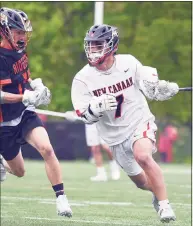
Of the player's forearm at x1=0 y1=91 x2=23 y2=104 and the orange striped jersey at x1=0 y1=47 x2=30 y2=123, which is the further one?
the orange striped jersey at x1=0 y1=47 x2=30 y2=123

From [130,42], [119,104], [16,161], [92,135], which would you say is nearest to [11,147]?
[16,161]

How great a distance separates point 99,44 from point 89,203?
2.70 metres

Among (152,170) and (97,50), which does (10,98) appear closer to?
(97,50)

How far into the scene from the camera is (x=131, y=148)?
7.65 metres

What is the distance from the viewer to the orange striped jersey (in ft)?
24.1

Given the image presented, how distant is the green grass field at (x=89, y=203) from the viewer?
313 inches

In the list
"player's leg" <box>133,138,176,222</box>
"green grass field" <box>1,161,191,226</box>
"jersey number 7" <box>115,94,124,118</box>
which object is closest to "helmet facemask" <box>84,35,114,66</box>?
"jersey number 7" <box>115,94,124,118</box>

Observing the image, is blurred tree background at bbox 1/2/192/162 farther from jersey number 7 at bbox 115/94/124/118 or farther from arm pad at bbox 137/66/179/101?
arm pad at bbox 137/66/179/101

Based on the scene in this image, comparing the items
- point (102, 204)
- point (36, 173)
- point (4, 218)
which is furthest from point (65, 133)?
point (4, 218)

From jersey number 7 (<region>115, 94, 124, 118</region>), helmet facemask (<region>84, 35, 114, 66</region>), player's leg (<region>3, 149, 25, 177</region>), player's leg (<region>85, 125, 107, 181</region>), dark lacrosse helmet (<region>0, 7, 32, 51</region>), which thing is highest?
dark lacrosse helmet (<region>0, 7, 32, 51</region>)

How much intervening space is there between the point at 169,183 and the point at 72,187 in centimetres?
175

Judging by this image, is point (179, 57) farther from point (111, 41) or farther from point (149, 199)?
point (111, 41)

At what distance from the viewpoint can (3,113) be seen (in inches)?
295

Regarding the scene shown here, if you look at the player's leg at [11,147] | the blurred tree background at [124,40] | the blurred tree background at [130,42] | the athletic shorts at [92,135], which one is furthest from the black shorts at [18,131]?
the blurred tree background at [124,40]
